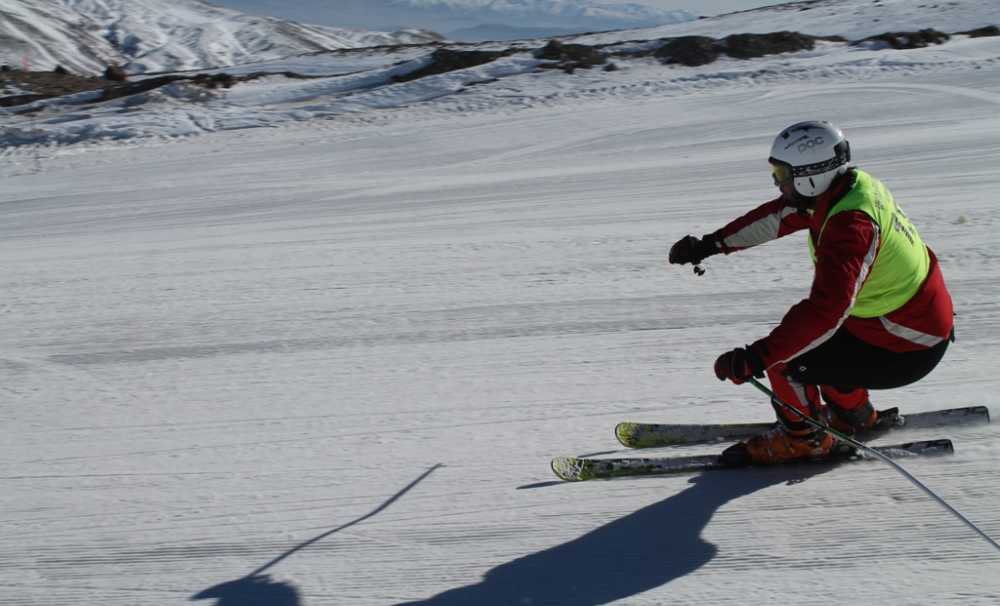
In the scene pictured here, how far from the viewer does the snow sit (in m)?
3.38

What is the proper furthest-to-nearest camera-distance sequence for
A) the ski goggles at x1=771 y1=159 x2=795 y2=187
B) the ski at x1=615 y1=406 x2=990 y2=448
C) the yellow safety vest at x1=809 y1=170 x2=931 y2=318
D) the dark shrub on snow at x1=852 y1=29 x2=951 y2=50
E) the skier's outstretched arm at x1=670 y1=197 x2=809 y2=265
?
the dark shrub on snow at x1=852 y1=29 x2=951 y2=50 < the ski at x1=615 y1=406 x2=990 y2=448 < the skier's outstretched arm at x1=670 y1=197 x2=809 y2=265 < the ski goggles at x1=771 y1=159 x2=795 y2=187 < the yellow safety vest at x1=809 y1=170 x2=931 y2=318

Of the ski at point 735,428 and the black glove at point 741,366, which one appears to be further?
the ski at point 735,428

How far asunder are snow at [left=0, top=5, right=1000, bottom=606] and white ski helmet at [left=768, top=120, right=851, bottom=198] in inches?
52.9

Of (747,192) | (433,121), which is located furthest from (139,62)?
(747,192)

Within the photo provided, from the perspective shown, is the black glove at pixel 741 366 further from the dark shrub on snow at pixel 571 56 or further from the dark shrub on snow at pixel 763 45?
the dark shrub on snow at pixel 763 45

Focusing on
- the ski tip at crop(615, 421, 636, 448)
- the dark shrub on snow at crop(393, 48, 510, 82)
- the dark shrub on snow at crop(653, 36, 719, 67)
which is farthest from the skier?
the dark shrub on snow at crop(393, 48, 510, 82)

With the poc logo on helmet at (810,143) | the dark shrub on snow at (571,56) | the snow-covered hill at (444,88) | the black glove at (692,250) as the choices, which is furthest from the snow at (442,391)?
the dark shrub on snow at (571,56)

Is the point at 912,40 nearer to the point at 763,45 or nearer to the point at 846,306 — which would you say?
the point at 763,45

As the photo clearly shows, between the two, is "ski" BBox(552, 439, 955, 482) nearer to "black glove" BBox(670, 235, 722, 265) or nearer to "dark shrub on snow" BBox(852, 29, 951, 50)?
"black glove" BBox(670, 235, 722, 265)

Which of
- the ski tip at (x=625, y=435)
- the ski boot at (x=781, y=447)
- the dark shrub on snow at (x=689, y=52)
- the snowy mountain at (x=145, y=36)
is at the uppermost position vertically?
the snowy mountain at (x=145, y=36)

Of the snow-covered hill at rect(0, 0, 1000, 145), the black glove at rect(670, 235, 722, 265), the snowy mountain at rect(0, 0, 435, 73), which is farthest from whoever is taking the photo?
the snowy mountain at rect(0, 0, 435, 73)

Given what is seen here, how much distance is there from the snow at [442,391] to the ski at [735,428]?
7 centimetres

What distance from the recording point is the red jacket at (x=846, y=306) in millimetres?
3045

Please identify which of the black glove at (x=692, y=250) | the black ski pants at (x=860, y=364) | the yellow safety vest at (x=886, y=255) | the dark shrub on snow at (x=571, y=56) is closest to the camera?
the yellow safety vest at (x=886, y=255)
